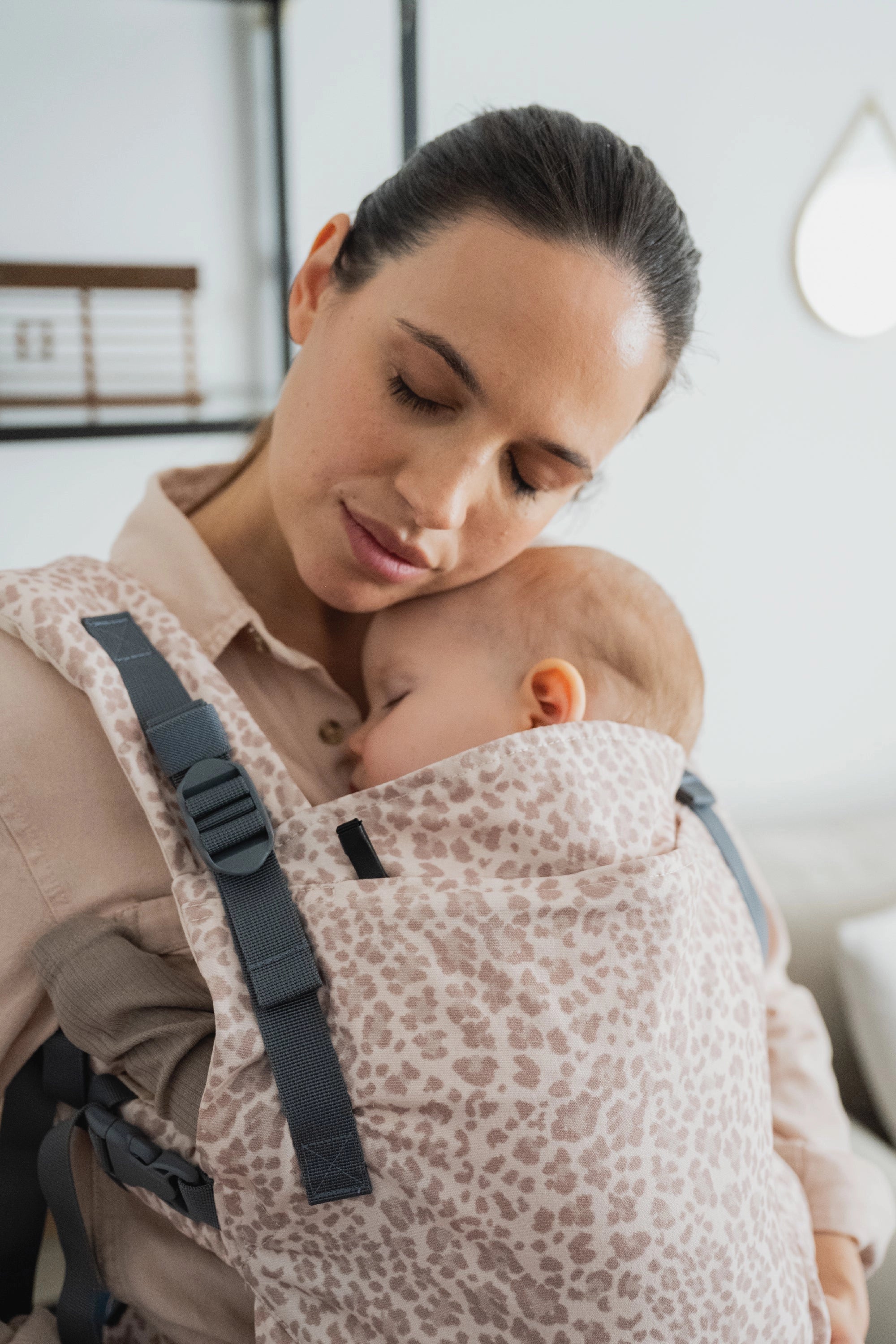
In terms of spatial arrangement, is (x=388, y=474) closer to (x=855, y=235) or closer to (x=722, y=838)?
(x=722, y=838)

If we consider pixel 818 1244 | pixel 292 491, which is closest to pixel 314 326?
pixel 292 491

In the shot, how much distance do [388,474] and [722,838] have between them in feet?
1.74

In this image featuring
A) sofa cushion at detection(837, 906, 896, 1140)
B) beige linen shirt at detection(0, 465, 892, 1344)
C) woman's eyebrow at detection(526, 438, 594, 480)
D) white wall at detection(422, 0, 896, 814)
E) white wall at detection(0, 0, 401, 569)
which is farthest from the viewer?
white wall at detection(0, 0, 401, 569)

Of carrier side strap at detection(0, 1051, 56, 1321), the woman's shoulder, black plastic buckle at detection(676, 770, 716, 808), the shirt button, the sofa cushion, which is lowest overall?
the sofa cushion

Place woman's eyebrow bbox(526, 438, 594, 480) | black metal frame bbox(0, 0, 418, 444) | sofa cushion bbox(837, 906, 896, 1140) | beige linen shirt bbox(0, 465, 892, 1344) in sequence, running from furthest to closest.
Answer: black metal frame bbox(0, 0, 418, 444)
sofa cushion bbox(837, 906, 896, 1140)
woman's eyebrow bbox(526, 438, 594, 480)
beige linen shirt bbox(0, 465, 892, 1344)

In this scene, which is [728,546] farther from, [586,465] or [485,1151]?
[485,1151]

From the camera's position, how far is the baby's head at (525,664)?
0.90 meters

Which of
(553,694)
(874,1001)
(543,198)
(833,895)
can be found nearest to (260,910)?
(553,694)

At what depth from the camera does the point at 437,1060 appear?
66 centimetres

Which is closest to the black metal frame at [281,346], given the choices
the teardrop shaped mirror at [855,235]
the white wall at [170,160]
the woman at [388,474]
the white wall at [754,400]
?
the white wall at [170,160]

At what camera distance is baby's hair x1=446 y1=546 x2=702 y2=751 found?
0.92 metres

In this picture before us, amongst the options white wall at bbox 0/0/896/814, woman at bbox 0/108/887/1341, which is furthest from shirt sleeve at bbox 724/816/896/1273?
white wall at bbox 0/0/896/814

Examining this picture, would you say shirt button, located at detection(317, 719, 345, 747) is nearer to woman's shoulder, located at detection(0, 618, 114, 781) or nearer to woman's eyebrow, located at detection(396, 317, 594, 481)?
woman's shoulder, located at detection(0, 618, 114, 781)

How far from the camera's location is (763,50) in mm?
2055
